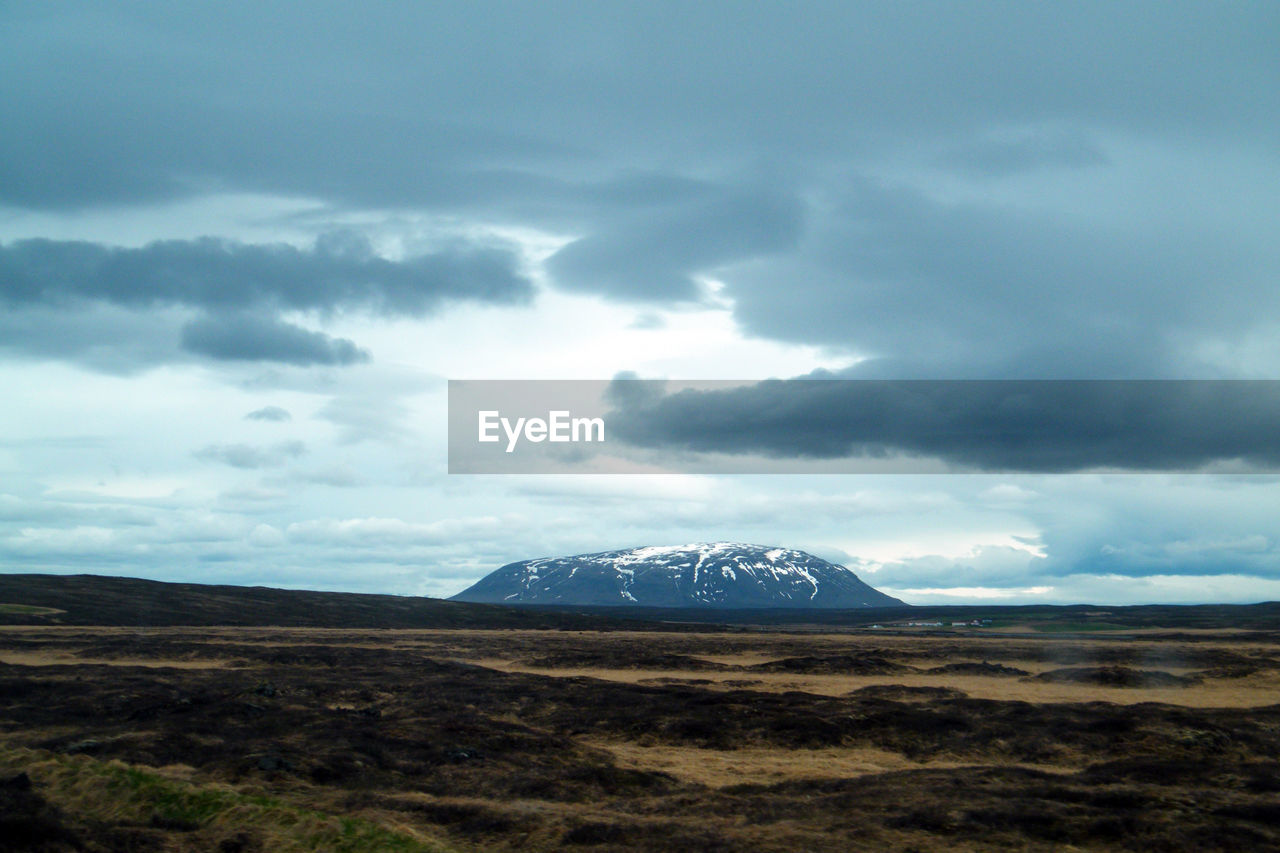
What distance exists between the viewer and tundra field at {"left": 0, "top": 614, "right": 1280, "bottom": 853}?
22.6m

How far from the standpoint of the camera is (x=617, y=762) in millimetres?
34938

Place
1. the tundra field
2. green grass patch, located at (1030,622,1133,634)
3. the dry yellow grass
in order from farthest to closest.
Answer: green grass patch, located at (1030,622,1133,634) < the dry yellow grass < the tundra field

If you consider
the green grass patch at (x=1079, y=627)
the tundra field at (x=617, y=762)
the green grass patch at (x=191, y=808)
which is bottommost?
the green grass patch at (x=1079, y=627)

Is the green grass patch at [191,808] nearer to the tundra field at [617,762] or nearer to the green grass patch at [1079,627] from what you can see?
the tundra field at [617,762]

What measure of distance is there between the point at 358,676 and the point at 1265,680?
2466 inches

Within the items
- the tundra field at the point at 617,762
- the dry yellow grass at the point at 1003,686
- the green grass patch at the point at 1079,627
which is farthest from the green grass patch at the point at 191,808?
the green grass patch at the point at 1079,627

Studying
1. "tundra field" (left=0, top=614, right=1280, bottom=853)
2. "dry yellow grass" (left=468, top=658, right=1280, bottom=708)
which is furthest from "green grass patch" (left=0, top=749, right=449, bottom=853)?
"dry yellow grass" (left=468, top=658, right=1280, bottom=708)

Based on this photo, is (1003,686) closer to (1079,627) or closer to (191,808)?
(191,808)

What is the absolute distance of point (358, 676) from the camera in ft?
196

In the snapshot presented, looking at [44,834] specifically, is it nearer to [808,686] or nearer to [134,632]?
[808,686]

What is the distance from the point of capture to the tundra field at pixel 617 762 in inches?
888

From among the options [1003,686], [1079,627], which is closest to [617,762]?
[1003,686]

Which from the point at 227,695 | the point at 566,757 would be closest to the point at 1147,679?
the point at 566,757

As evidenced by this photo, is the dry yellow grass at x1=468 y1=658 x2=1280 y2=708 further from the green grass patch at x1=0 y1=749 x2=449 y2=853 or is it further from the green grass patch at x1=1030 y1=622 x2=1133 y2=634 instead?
the green grass patch at x1=1030 y1=622 x2=1133 y2=634
